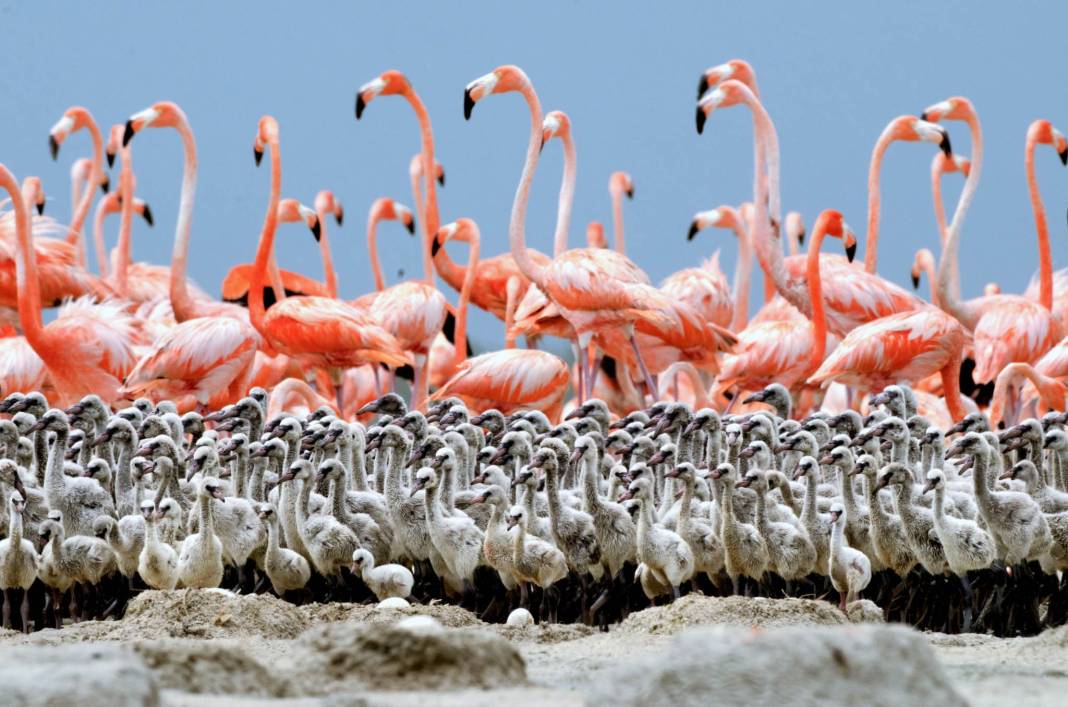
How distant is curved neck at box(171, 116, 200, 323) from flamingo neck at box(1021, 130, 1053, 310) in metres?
5.97

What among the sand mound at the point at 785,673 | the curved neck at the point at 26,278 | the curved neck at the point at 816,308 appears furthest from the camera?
the curved neck at the point at 816,308

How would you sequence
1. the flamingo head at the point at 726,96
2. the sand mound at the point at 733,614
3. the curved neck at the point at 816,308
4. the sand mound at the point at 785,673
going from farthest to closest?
the flamingo head at the point at 726,96 → the curved neck at the point at 816,308 → the sand mound at the point at 733,614 → the sand mound at the point at 785,673

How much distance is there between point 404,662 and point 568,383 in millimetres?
8528

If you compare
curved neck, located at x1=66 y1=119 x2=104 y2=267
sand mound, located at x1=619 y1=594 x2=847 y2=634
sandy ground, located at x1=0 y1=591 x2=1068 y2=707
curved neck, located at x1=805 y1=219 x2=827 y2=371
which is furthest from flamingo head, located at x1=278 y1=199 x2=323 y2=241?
sand mound, located at x1=619 y1=594 x2=847 y2=634

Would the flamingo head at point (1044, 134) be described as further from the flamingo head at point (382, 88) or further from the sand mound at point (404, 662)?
the sand mound at point (404, 662)

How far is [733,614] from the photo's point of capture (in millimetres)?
6551

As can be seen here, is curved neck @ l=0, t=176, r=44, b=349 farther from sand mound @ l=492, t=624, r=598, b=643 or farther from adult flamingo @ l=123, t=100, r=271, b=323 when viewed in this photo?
sand mound @ l=492, t=624, r=598, b=643

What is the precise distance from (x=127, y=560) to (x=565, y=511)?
76.9 inches

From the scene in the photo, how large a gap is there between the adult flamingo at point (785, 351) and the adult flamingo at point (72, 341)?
4.21 meters

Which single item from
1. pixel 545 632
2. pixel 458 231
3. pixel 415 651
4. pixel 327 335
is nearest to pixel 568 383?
pixel 327 335

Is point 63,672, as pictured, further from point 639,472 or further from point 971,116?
point 971,116

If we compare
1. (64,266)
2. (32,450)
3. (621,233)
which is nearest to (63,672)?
(32,450)

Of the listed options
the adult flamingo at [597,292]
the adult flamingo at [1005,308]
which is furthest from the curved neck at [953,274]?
the adult flamingo at [597,292]

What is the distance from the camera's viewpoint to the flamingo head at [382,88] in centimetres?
1441
